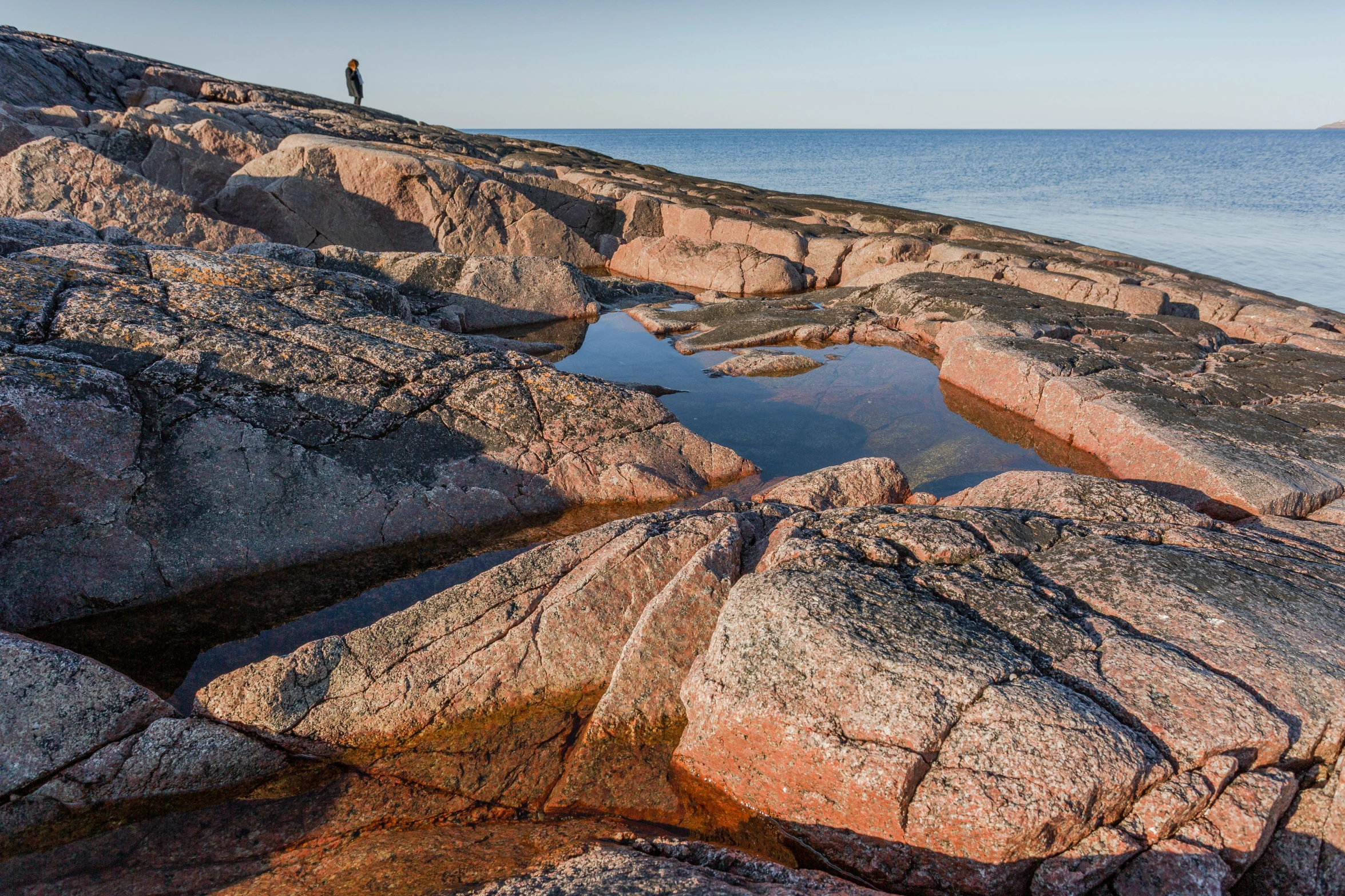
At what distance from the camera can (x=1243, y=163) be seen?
68.7m

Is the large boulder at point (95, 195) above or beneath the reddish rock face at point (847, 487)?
above

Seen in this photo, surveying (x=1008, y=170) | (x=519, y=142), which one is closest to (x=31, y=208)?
(x=519, y=142)

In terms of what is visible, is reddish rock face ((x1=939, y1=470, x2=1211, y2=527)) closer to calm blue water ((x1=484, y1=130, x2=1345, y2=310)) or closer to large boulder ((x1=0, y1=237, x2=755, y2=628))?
large boulder ((x1=0, y1=237, x2=755, y2=628))

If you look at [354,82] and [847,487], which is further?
[354,82]

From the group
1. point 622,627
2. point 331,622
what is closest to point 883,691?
point 622,627

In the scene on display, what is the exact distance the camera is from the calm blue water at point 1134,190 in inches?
934

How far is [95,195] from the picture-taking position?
32.3ft

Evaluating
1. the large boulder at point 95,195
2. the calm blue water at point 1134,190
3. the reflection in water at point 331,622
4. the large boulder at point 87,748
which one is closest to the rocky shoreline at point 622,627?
the large boulder at point 87,748

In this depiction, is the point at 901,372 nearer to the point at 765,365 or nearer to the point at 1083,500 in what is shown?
the point at 765,365

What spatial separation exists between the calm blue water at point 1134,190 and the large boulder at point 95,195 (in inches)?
952

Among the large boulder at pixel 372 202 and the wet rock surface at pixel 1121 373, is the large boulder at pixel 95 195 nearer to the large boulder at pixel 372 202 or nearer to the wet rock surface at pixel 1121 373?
the large boulder at pixel 372 202

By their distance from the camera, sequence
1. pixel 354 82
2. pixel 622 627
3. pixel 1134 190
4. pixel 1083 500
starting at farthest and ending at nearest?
1. pixel 1134 190
2. pixel 354 82
3. pixel 1083 500
4. pixel 622 627

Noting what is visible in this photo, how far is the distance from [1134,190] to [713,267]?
4340 cm

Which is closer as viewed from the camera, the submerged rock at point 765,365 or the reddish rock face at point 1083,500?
the reddish rock face at point 1083,500
